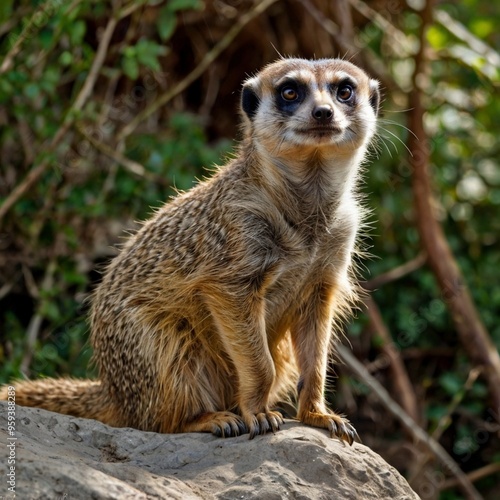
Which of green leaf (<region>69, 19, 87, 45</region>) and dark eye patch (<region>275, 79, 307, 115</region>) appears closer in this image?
dark eye patch (<region>275, 79, 307, 115</region>)

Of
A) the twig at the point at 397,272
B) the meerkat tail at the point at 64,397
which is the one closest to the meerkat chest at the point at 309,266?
the meerkat tail at the point at 64,397

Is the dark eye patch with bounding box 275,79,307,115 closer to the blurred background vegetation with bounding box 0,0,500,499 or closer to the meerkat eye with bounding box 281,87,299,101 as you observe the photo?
the meerkat eye with bounding box 281,87,299,101

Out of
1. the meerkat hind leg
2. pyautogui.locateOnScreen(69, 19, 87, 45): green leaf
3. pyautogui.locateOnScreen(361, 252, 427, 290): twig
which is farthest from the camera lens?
pyautogui.locateOnScreen(361, 252, 427, 290): twig

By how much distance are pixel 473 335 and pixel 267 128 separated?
315 cm

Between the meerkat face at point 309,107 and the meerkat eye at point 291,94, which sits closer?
the meerkat face at point 309,107

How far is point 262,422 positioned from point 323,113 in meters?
1.38

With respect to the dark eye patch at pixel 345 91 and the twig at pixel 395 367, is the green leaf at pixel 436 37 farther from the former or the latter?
the dark eye patch at pixel 345 91

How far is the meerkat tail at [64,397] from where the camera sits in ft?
14.9

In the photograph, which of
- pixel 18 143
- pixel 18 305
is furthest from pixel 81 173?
pixel 18 305

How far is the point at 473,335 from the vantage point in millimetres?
6609

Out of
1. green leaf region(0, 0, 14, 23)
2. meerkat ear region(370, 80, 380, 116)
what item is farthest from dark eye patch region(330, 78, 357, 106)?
green leaf region(0, 0, 14, 23)

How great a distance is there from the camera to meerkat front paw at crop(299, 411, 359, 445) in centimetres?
381

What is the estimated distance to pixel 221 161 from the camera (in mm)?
6910

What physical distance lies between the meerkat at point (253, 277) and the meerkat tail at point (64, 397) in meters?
0.03
